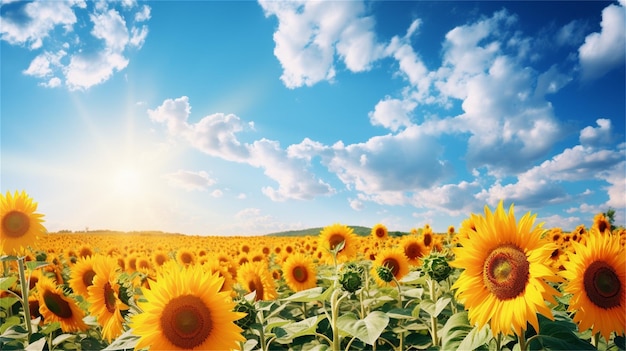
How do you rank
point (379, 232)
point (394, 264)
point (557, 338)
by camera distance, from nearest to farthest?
point (557, 338) → point (394, 264) → point (379, 232)

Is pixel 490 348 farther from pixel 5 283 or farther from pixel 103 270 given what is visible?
pixel 5 283

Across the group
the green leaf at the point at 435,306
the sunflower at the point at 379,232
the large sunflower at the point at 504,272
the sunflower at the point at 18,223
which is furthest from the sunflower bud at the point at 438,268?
the sunflower at the point at 379,232

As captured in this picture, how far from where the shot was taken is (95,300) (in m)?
4.43

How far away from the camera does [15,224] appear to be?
19.3 feet

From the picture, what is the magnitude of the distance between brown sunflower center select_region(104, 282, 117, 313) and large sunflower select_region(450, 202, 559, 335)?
3418mm

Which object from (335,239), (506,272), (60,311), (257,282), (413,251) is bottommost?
(60,311)

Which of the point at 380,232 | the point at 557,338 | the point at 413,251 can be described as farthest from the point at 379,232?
the point at 557,338

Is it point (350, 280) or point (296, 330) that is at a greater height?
point (350, 280)

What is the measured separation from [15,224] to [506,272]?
633 centimetres

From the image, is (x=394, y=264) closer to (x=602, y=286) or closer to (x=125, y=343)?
(x=602, y=286)

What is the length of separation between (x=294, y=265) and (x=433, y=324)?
4081 mm

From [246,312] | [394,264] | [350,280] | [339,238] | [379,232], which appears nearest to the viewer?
[246,312]

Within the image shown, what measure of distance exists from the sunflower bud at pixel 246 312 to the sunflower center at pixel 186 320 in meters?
0.28

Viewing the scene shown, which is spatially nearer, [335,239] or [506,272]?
[506,272]
